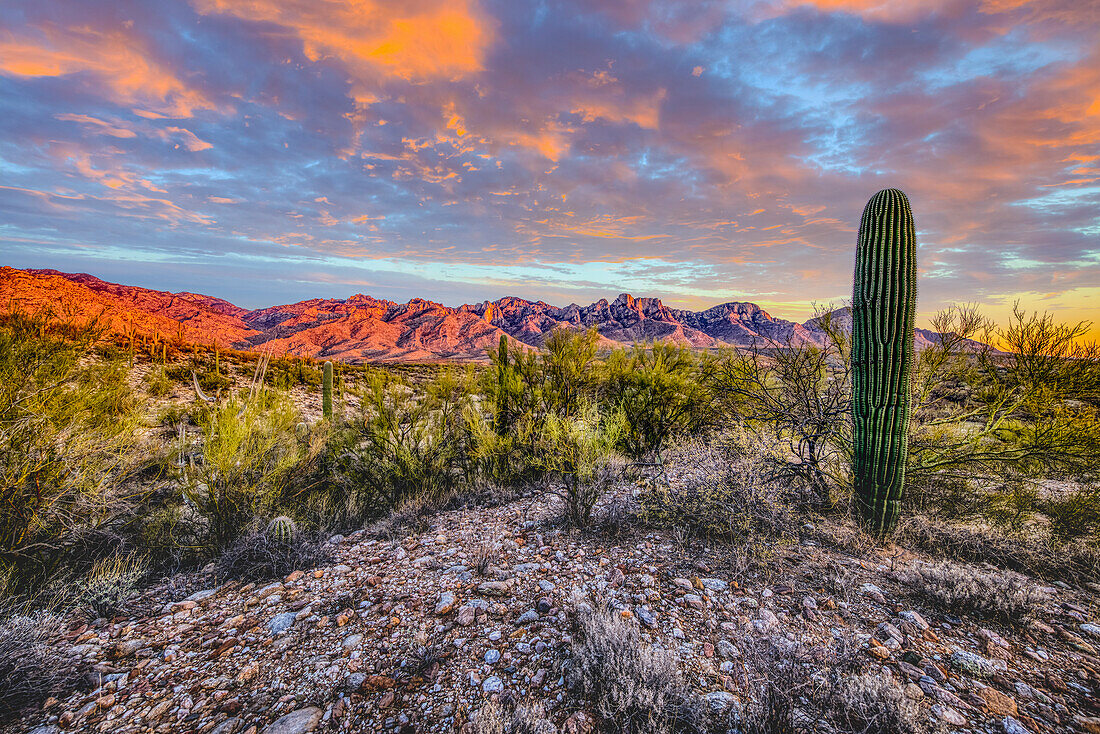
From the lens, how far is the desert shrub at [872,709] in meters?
2.27

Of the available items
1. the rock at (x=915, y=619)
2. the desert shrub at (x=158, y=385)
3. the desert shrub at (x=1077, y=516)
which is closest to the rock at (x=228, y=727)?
the rock at (x=915, y=619)

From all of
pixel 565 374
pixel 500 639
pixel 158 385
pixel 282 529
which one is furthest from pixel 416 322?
pixel 500 639

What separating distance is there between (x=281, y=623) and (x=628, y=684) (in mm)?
2916

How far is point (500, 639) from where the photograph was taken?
3193 mm

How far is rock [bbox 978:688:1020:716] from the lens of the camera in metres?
2.42

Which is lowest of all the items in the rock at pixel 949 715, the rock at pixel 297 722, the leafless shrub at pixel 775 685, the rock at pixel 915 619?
the rock at pixel 297 722

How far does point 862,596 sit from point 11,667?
20.8 feet

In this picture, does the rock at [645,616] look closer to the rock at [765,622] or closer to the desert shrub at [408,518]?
the rock at [765,622]

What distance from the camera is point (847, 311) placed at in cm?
557

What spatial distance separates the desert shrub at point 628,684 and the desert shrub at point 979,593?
254 cm

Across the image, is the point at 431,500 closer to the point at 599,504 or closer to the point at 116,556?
the point at 599,504

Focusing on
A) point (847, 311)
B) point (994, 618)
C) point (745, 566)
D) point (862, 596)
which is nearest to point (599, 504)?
point (745, 566)

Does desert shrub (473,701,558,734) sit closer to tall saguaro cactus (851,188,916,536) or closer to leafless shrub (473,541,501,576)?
leafless shrub (473,541,501,576)

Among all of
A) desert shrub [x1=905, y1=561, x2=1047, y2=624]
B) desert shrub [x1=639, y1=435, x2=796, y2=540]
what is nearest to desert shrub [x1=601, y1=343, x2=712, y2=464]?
desert shrub [x1=639, y1=435, x2=796, y2=540]
